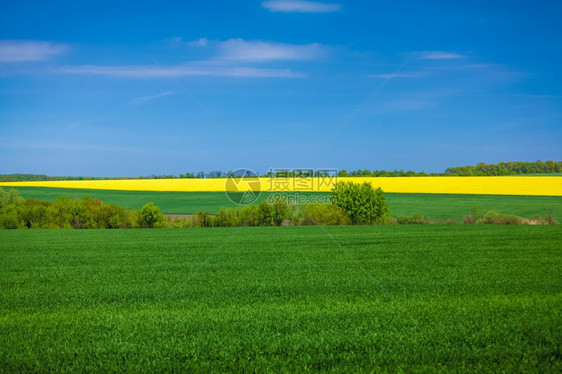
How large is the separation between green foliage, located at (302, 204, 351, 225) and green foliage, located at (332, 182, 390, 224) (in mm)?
920

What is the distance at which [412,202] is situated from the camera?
6247cm

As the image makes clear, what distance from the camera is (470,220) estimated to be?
42906 mm

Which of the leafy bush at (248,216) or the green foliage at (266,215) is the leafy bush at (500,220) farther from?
the leafy bush at (248,216)

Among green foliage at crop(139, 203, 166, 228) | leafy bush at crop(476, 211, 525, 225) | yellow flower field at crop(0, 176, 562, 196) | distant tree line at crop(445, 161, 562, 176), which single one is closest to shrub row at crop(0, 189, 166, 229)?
green foliage at crop(139, 203, 166, 228)

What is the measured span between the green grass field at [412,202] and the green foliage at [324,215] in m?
10.7

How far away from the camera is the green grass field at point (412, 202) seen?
52.0 meters

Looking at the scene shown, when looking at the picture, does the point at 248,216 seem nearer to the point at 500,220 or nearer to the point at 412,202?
the point at 500,220

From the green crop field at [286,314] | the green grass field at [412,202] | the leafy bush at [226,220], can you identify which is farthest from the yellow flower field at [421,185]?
the green crop field at [286,314]

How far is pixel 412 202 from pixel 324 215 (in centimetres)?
2312

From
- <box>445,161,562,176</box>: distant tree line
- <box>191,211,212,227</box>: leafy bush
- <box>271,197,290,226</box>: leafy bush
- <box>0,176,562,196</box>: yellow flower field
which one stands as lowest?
<box>191,211,212,227</box>: leafy bush

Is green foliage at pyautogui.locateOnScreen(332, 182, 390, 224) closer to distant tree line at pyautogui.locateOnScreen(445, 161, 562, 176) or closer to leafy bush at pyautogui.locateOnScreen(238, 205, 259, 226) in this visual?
leafy bush at pyautogui.locateOnScreen(238, 205, 259, 226)

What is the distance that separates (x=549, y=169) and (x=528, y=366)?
10636cm

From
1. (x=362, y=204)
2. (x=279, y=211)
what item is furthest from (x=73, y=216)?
(x=362, y=204)

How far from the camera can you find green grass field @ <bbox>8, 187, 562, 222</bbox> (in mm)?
52003
